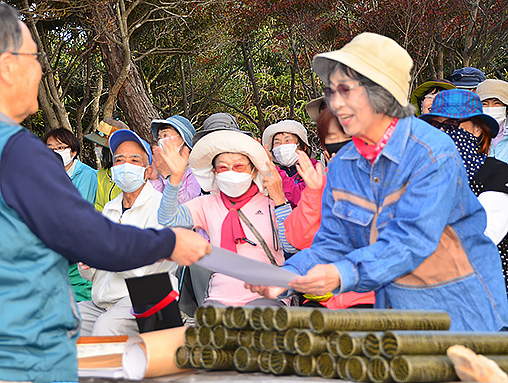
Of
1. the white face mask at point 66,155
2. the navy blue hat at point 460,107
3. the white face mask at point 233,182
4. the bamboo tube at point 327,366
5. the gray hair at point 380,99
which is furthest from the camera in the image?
the white face mask at point 66,155

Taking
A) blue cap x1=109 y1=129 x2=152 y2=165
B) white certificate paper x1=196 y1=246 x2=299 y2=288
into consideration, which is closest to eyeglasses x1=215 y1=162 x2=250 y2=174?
blue cap x1=109 y1=129 x2=152 y2=165

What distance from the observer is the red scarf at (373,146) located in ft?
10.4

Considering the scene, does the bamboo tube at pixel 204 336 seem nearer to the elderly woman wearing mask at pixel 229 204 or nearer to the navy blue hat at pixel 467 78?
the elderly woman wearing mask at pixel 229 204

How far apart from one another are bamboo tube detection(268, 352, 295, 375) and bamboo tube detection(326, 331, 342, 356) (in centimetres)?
19

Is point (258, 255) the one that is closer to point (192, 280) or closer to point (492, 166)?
point (192, 280)

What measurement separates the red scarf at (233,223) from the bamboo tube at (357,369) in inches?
95.0

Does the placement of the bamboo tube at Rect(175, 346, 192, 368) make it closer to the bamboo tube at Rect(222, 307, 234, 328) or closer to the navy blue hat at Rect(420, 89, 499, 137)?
the bamboo tube at Rect(222, 307, 234, 328)

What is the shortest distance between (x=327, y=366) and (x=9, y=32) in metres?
1.85

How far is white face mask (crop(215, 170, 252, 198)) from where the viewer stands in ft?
16.4

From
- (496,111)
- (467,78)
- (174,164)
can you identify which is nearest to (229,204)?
(174,164)

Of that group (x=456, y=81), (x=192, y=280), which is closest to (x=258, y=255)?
(x=192, y=280)

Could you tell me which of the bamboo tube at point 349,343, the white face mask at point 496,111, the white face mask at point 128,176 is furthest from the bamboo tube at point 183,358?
the white face mask at point 496,111

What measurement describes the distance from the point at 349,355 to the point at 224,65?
19772 millimetres

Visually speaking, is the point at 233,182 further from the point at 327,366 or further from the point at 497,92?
the point at 497,92
